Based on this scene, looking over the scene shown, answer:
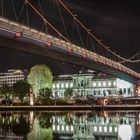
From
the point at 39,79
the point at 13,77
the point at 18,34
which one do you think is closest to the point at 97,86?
the point at 39,79

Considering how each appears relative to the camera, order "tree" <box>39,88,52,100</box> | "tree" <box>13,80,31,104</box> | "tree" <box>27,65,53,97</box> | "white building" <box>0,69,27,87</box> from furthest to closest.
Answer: "white building" <box>0,69,27,87</box>, "tree" <box>27,65,53,97</box>, "tree" <box>39,88,52,100</box>, "tree" <box>13,80,31,104</box>

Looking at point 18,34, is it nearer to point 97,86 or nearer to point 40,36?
point 40,36

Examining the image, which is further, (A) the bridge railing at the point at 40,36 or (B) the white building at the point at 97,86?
(B) the white building at the point at 97,86

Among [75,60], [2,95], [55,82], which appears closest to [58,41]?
[75,60]

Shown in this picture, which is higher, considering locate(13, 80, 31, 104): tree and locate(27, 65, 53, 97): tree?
locate(27, 65, 53, 97): tree

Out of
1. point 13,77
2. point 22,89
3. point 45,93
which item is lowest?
point 45,93

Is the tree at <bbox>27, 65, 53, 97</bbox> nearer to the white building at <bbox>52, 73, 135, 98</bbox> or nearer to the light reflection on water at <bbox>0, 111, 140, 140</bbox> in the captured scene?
the white building at <bbox>52, 73, 135, 98</bbox>

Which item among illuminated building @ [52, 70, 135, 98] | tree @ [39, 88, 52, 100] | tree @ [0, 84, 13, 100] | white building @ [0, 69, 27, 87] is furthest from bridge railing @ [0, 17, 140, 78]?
white building @ [0, 69, 27, 87]

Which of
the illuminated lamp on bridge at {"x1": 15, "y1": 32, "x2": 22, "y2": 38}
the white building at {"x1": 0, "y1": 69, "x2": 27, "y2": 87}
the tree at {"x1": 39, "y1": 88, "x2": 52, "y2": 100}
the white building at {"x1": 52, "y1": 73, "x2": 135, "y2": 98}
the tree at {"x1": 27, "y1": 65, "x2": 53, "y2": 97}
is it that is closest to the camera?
the illuminated lamp on bridge at {"x1": 15, "y1": 32, "x2": 22, "y2": 38}

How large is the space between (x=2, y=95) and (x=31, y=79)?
6.10 metres

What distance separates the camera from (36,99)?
251 ft

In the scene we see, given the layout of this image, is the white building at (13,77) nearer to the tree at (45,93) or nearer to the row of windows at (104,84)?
the row of windows at (104,84)

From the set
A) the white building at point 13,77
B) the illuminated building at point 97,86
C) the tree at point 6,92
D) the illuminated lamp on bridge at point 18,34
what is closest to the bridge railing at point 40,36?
the illuminated lamp on bridge at point 18,34

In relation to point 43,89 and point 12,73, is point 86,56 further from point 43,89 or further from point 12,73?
point 12,73
